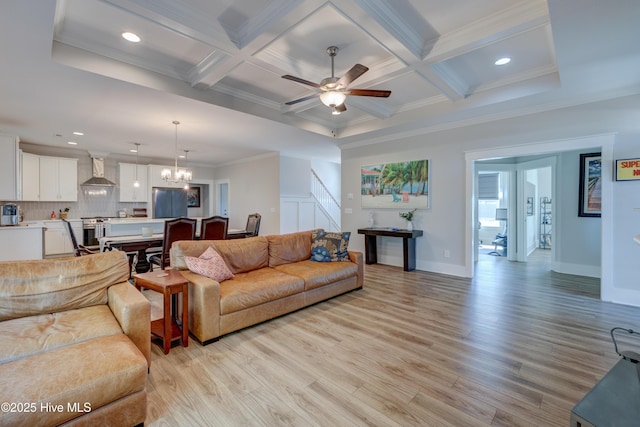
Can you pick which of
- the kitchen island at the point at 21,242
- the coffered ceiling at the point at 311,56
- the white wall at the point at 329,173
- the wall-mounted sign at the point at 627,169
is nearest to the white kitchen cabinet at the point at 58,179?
the coffered ceiling at the point at 311,56

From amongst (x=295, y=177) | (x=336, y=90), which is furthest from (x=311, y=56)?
(x=295, y=177)

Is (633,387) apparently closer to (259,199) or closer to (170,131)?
(170,131)

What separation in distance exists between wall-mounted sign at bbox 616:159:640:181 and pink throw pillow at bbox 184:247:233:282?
16.6 feet

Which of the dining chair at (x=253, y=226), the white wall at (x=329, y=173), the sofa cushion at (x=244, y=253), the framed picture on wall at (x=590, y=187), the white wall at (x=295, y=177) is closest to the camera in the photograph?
the sofa cushion at (x=244, y=253)

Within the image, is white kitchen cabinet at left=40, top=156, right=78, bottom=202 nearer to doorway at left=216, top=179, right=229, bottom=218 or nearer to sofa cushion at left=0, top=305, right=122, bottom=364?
doorway at left=216, top=179, right=229, bottom=218

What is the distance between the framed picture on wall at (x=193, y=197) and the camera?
9562 millimetres

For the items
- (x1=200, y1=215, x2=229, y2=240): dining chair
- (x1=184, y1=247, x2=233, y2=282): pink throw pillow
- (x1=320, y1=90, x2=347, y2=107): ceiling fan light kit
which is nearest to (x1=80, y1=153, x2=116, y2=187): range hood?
(x1=200, y1=215, x2=229, y2=240): dining chair

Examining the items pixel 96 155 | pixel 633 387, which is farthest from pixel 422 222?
pixel 96 155

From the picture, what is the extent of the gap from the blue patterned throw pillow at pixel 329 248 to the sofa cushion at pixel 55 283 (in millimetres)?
2395

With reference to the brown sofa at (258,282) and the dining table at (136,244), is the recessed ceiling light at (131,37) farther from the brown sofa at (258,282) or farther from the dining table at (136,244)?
Result: the dining table at (136,244)

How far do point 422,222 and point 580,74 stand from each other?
304 centimetres

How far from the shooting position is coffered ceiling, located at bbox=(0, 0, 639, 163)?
95.7 inches

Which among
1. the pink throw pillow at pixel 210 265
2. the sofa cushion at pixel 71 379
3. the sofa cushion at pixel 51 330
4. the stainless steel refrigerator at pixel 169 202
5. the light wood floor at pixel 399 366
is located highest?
the stainless steel refrigerator at pixel 169 202

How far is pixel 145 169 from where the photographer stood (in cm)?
817
